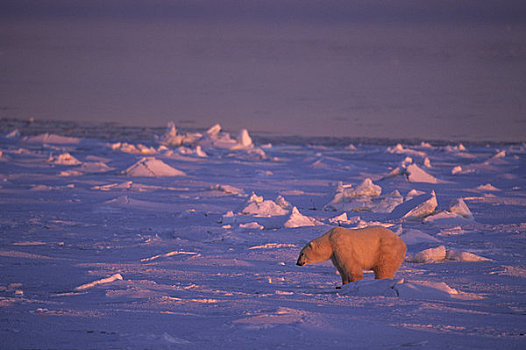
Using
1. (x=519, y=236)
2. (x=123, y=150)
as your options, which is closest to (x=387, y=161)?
(x=123, y=150)

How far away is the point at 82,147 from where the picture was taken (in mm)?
22391

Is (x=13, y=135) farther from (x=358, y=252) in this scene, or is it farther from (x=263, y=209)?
(x=358, y=252)

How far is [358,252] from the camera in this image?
16.5 feet

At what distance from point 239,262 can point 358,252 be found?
1653mm

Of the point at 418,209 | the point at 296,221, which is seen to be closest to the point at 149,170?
the point at 296,221

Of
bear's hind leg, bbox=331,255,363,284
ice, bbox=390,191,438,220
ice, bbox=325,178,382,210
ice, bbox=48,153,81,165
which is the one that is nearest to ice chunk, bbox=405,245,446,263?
bear's hind leg, bbox=331,255,363,284

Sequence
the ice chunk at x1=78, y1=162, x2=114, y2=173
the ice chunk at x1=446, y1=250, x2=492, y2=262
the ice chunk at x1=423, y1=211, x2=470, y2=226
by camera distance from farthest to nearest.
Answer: the ice chunk at x1=78, y1=162, x2=114, y2=173
the ice chunk at x1=423, y1=211, x2=470, y2=226
the ice chunk at x1=446, y1=250, x2=492, y2=262

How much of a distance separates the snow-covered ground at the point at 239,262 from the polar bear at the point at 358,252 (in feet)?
0.72

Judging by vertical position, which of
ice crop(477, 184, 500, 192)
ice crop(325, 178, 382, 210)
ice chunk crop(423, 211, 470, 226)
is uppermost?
ice crop(477, 184, 500, 192)

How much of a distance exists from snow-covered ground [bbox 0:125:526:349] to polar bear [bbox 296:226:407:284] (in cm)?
22

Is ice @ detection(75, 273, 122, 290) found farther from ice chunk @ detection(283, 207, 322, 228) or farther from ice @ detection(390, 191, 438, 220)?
ice @ detection(390, 191, 438, 220)

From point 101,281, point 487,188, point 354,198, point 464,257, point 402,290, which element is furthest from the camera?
point 487,188

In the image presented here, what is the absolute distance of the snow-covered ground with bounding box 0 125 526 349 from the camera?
344 centimetres

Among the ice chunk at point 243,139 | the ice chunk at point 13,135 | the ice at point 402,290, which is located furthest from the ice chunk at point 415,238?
the ice chunk at point 13,135
